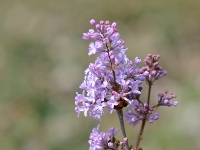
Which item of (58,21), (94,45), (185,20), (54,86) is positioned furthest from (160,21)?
(94,45)

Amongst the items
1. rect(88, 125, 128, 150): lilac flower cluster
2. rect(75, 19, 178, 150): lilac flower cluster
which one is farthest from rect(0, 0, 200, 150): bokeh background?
rect(75, 19, 178, 150): lilac flower cluster

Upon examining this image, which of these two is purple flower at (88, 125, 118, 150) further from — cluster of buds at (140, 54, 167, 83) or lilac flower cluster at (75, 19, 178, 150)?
cluster of buds at (140, 54, 167, 83)

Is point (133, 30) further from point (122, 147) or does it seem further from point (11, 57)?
point (122, 147)

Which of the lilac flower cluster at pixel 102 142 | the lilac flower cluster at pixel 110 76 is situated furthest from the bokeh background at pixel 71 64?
the lilac flower cluster at pixel 110 76

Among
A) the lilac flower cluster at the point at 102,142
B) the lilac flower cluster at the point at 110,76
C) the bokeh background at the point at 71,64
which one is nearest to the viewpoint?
the lilac flower cluster at the point at 110,76

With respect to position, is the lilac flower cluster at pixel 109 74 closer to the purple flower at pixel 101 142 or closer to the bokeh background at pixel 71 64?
the purple flower at pixel 101 142

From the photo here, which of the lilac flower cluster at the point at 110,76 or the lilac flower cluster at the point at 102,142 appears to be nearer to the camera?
the lilac flower cluster at the point at 110,76

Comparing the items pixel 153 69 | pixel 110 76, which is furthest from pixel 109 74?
pixel 153 69
